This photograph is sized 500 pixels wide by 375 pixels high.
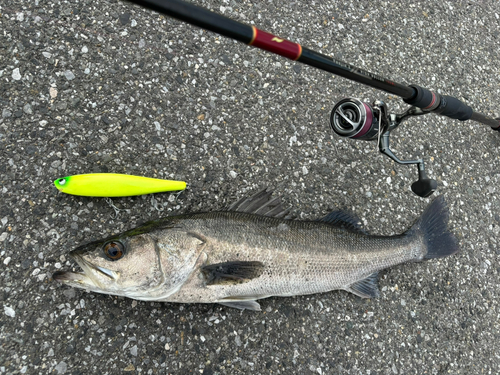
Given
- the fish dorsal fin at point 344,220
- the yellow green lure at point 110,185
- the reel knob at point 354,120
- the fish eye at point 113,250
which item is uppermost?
the reel knob at point 354,120

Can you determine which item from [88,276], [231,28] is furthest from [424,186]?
[88,276]

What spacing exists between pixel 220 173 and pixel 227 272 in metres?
0.87

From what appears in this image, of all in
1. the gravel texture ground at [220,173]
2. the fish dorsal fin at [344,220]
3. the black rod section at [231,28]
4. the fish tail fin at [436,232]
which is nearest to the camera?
the black rod section at [231,28]

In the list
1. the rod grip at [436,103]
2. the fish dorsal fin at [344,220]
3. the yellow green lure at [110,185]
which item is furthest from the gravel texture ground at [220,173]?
the rod grip at [436,103]

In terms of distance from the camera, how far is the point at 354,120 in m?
2.31

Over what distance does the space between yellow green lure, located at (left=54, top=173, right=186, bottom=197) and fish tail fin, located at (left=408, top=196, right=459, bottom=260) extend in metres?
1.99

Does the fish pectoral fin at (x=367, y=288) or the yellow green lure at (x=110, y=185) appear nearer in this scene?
the yellow green lure at (x=110, y=185)

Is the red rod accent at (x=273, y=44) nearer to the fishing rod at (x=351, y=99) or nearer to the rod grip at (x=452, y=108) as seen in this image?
the fishing rod at (x=351, y=99)

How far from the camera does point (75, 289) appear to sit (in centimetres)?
240

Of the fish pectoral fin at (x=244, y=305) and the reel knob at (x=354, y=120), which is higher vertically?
the reel knob at (x=354, y=120)

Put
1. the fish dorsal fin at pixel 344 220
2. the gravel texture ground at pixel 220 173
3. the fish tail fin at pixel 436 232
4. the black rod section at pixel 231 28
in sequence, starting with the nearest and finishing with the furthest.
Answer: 1. the black rod section at pixel 231 28
2. the gravel texture ground at pixel 220 173
3. the fish dorsal fin at pixel 344 220
4. the fish tail fin at pixel 436 232

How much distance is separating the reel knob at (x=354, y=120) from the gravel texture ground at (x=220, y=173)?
0.69m

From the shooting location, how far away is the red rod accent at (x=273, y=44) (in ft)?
5.19

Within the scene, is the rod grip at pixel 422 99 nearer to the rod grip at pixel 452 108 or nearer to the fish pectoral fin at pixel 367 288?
the rod grip at pixel 452 108
